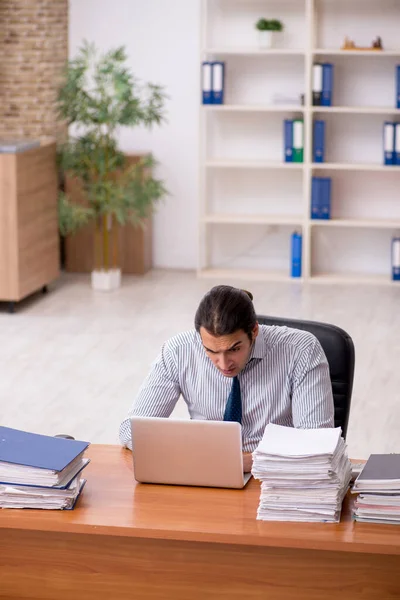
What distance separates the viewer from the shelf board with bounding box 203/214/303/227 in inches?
376

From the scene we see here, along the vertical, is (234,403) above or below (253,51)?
below

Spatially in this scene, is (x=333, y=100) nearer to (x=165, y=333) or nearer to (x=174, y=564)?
→ (x=165, y=333)

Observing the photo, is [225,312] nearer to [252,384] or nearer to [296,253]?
[252,384]

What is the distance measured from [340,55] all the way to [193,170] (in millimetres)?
1654

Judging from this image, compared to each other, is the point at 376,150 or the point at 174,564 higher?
the point at 376,150

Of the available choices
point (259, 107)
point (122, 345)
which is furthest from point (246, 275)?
point (122, 345)

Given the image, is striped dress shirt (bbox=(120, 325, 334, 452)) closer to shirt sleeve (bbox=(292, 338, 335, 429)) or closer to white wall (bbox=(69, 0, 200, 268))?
shirt sleeve (bbox=(292, 338, 335, 429))

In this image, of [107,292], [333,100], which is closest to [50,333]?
[107,292]

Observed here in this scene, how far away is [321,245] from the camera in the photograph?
9961mm

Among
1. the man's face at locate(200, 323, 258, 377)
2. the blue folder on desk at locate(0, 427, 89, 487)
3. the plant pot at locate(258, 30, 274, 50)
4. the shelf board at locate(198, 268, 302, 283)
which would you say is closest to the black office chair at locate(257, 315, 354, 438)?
the man's face at locate(200, 323, 258, 377)

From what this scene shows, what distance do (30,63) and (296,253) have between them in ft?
9.45

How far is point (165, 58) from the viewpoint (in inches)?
387

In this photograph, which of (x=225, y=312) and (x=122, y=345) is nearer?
(x=225, y=312)

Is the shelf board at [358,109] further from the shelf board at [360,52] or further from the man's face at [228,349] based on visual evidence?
the man's face at [228,349]
